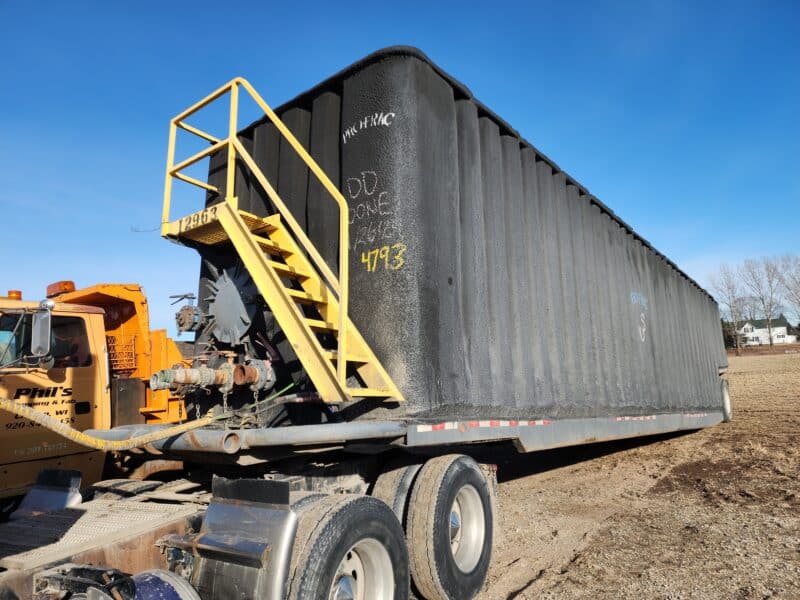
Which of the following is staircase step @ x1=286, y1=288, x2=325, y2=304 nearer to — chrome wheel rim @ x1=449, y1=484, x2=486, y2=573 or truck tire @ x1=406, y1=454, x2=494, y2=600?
truck tire @ x1=406, y1=454, x2=494, y2=600

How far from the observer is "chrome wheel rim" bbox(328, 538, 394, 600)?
10.7 ft

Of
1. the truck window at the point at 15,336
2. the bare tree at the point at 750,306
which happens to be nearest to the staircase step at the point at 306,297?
the truck window at the point at 15,336

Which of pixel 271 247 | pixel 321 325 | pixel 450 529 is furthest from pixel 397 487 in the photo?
pixel 271 247

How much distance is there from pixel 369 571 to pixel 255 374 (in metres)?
1.60

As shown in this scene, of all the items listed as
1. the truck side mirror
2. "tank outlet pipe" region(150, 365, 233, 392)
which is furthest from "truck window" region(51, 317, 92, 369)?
"tank outlet pipe" region(150, 365, 233, 392)

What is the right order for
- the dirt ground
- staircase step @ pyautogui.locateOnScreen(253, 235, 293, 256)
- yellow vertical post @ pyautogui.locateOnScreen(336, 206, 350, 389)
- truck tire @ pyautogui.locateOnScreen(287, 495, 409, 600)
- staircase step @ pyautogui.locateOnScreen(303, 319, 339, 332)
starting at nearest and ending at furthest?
truck tire @ pyautogui.locateOnScreen(287, 495, 409, 600) < yellow vertical post @ pyautogui.locateOnScreen(336, 206, 350, 389) < staircase step @ pyautogui.locateOnScreen(303, 319, 339, 332) < staircase step @ pyautogui.locateOnScreen(253, 235, 293, 256) < the dirt ground

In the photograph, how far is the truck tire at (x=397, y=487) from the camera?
4004mm

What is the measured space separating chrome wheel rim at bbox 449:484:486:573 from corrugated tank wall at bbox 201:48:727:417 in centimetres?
70

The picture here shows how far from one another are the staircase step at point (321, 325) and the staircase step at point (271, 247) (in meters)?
0.69

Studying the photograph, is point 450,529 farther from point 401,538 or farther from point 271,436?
point 271,436

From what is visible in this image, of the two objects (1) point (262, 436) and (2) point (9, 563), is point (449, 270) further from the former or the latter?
(2) point (9, 563)

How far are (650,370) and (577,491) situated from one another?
9.07 ft

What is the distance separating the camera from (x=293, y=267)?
432cm

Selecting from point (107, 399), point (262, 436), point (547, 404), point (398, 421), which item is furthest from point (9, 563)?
point (547, 404)
